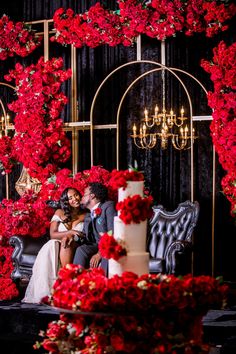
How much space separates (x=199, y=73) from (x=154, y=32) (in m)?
0.85

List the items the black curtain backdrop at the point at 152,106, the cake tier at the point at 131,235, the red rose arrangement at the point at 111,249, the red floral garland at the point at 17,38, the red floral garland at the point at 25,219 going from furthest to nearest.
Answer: the red floral garland at the point at 17,38
the black curtain backdrop at the point at 152,106
the red floral garland at the point at 25,219
the cake tier at the point at 131,235
the red rose arrangement at the point at 111,249

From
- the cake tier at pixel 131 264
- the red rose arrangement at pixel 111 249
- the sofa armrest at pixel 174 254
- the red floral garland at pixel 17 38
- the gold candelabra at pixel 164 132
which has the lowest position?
the sofa armrest at pixel 174 254

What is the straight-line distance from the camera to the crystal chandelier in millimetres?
8250

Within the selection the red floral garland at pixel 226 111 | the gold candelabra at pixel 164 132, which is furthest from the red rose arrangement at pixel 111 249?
the gold candelabra at pixel 164 132

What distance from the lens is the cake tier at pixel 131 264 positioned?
173 inches

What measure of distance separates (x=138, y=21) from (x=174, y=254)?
2.73 meters

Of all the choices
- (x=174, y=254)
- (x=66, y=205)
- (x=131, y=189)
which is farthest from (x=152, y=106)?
(x=131, y=189)

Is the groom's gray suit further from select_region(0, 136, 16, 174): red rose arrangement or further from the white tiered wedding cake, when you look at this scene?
the white tiered wedding cake

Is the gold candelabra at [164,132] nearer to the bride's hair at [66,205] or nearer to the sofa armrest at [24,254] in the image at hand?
the bride's hair at [66,205]

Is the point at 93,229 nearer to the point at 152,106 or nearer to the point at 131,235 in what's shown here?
the point at 152,106

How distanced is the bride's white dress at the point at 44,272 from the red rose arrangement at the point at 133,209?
10.9 ft

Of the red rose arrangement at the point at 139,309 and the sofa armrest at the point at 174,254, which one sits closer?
the red rose arrangement at the point at 139,309

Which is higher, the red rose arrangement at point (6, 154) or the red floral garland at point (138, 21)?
the red floral garland at point (138, 21)

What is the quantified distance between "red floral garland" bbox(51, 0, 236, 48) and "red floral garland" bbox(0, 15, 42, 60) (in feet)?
1.24
